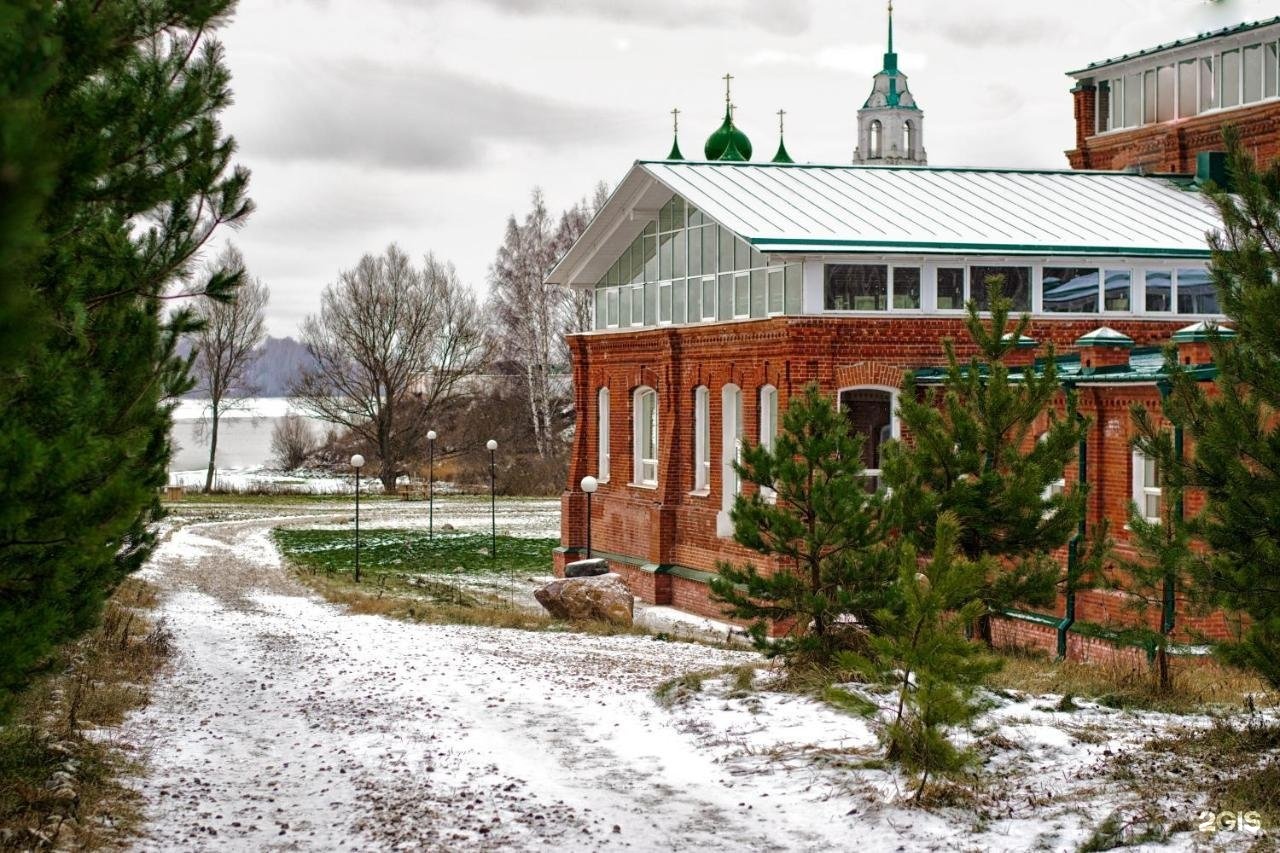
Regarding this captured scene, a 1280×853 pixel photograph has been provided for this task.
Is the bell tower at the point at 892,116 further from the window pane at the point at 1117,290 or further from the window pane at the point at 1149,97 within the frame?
the window pane at the point at 1117,290

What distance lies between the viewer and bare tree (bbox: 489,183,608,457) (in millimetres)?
57062

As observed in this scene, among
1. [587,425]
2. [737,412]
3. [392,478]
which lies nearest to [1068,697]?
[737,412]

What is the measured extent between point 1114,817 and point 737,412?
17.0 m

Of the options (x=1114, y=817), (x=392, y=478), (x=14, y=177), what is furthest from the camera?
(x=392, y=478)

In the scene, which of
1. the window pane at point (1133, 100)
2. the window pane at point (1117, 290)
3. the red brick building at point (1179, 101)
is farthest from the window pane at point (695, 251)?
the window pane at point (1133, 100)

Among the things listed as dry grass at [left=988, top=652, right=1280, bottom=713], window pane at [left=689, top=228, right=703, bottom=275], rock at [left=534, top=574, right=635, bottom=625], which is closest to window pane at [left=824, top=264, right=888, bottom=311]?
window pane at [left=689, top=228, right=703, bottom=275]

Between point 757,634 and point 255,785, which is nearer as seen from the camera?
point 255,785

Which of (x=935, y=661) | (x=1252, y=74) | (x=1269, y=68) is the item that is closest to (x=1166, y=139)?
(x=1252, y=74)

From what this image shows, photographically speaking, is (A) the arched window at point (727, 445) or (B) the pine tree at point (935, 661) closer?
(B) the pine tree at point (935, 661)

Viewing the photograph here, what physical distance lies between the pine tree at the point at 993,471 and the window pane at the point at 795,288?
23.6 ft

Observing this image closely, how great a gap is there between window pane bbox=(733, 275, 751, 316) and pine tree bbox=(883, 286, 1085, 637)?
864 centimetres

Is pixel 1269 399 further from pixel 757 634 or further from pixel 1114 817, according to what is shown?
pixel 757 634

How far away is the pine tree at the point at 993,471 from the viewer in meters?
14.4

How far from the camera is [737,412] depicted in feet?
80.4
